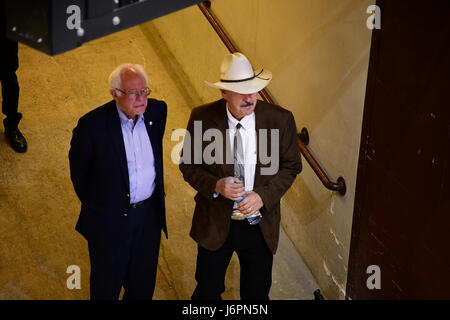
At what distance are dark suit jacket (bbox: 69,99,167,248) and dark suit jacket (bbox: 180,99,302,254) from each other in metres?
0.22

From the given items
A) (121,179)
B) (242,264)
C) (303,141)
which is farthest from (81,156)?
(303,141)

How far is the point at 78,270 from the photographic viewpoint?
5.28 metres

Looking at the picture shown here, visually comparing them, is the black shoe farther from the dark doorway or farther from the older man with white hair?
the dark doorway

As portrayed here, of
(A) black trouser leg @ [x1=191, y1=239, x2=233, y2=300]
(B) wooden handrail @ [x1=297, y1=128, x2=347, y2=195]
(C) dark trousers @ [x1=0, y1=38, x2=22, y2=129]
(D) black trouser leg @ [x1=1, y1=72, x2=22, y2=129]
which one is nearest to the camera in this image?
(A) black trouser leg @ [x1=191, y1=239, x2=233, y2=300]

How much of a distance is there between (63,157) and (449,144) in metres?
3.51

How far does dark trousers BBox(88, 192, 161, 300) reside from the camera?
14.5ft

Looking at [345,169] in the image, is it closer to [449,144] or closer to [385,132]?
[385,132]

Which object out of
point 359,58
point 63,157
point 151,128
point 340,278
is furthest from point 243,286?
point 63,157

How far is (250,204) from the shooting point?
413 centimetres

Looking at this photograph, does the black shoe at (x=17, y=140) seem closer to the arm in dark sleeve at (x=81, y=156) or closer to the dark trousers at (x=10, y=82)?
the dark trousers at (x=10, y=82)

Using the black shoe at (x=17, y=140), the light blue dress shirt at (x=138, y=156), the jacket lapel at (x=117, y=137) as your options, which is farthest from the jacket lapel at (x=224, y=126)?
the black shoe at (x=17, y=140)

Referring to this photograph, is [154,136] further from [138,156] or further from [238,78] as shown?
[238,78]

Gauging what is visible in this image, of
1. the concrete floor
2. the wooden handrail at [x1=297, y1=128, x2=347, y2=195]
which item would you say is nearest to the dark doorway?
the wooden handrail at [x1=297, y1=128, x2=347, y2=195]

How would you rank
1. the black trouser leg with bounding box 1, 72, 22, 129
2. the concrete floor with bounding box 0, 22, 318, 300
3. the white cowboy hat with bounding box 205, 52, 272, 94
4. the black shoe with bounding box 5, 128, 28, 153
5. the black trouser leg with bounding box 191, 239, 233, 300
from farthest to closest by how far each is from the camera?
1. the black shoe with bounding box 5, 128, 28, 153
2. the black trouser leg with bounding box 1, 72, 22, 129
3. the concrete floor with bounding box 0, 22, 318, 300
4. the black trouser leg with bounding box 191, 239, 233, 300
5. the white cowboy hat with bounding box 205, 52, 272, 94
